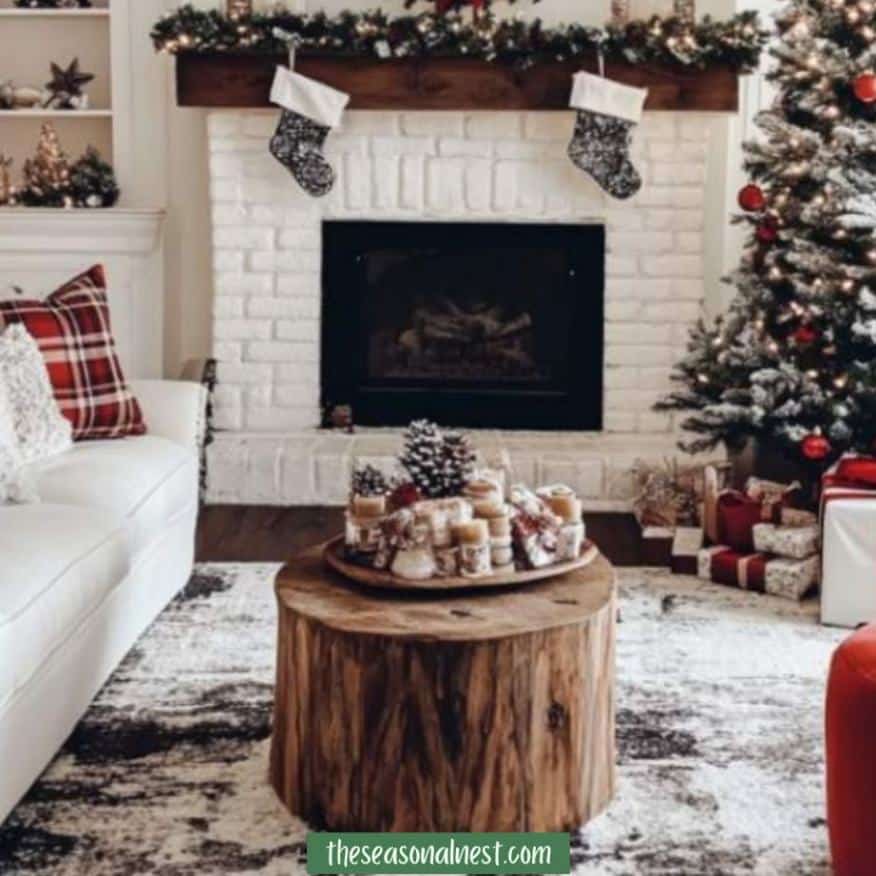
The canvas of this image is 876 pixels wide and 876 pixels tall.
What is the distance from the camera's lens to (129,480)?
12.3 ft

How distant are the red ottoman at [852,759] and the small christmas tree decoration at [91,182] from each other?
4.00 meters

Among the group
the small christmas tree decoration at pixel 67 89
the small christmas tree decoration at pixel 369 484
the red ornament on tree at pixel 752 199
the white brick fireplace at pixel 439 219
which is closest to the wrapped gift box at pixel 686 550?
the white brick fireplace at pixel 439 219

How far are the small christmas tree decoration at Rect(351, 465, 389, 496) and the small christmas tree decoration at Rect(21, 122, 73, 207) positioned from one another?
3.15 meters

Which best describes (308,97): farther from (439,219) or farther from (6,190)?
(6,190)

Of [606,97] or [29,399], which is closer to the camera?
[29,399]

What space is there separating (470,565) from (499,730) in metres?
0.33

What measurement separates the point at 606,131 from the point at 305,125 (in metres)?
1.09

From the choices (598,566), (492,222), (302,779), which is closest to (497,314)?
(492,222)

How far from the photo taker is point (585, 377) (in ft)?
19.2

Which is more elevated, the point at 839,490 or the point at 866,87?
the point at 866,87

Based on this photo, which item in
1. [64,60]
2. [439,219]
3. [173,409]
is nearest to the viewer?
[173,409]

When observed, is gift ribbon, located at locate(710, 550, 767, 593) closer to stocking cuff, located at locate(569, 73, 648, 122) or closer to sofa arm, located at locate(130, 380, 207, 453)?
sofa arm, located at locate(130, 380, 207, 453)

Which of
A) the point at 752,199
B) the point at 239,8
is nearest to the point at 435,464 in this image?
the point at 752,199

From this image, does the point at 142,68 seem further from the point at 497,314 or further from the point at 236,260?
the point at 497,314
